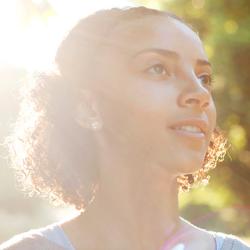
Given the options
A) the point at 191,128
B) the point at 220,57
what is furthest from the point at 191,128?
the point at 220,57

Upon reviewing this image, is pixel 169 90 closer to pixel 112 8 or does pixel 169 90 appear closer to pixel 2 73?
pixel 112 8

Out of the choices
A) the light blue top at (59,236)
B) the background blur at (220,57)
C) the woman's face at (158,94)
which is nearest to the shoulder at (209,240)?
the light blue top at (59,236)

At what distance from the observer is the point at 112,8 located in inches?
110

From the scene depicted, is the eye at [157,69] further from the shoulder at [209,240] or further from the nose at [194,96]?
the shoulder at [209,240]

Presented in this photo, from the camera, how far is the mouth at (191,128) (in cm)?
243

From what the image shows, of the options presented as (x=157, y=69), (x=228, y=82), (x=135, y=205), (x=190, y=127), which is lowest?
(x=228, y=82)

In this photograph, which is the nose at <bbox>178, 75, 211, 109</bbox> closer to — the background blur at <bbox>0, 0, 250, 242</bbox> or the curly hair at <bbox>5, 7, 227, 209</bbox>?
the curly hair at <bbox>5, 7, 227, 209</bbox>

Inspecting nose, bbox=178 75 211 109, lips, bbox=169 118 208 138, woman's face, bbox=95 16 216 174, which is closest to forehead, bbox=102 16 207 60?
woman's face, bbox=95 16 216 174

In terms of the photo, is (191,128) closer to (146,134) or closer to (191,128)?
(191,128)

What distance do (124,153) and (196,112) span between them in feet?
1.02

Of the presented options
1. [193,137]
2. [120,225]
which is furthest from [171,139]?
[120,225]

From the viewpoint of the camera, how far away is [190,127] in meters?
2.45

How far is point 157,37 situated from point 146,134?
35 cm

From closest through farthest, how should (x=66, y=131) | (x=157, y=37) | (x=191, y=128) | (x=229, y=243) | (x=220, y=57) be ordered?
(x=191, y=128), (x=157, y=37), (x=229, y=243), (x=66, y=131), (x=220, y=57)
